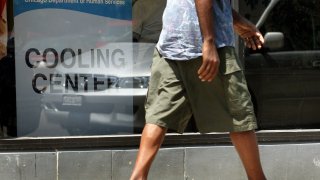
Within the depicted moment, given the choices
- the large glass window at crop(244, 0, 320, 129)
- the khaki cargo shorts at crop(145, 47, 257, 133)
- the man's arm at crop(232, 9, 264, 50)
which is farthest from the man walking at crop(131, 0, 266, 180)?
the large glass window at crop(244, 0, 320, 129)

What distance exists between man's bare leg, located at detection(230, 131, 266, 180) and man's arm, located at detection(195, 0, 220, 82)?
0.41 meters

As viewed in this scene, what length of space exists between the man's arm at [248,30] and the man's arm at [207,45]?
1.53 feet

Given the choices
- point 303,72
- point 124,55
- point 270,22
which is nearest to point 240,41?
point 270,22

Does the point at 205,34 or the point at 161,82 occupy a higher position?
the point at 205,34

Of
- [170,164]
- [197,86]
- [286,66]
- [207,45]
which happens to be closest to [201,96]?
[197,86]

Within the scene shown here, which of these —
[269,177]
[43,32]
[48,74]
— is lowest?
[269,177]

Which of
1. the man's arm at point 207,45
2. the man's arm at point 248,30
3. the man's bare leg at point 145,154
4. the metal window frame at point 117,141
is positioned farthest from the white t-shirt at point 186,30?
the metal window frame at point 117,141

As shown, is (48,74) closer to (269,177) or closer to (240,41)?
(240,41)

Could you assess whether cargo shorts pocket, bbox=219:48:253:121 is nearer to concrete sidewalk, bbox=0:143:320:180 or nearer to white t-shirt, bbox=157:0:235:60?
white t-shirt, bbox=157:0:235:60

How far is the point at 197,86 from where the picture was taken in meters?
3.41

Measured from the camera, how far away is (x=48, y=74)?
500 cm

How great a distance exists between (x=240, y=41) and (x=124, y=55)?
0.99 metres

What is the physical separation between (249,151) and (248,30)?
2.53ft

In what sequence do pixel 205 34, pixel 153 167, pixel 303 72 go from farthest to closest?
pixel 303 72 < pixel 153 167 < pixel 205 34
